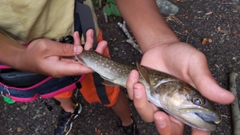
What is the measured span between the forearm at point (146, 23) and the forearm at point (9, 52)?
81 centimetres

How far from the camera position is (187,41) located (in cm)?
360

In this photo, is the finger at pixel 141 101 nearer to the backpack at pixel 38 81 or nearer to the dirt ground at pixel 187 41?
the backpack at pixel 38 81

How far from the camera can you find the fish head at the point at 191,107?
5.46 feet

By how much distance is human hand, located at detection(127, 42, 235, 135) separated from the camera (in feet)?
5.00

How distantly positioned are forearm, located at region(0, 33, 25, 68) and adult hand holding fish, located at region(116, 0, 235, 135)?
77cm

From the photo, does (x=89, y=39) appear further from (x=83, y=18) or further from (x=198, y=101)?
(x=198, y=101)

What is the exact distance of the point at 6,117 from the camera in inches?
129

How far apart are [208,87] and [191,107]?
0.21 m

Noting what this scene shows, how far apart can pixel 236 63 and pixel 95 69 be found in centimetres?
194

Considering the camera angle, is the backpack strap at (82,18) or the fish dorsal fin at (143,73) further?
the backpack strap at (82,18)

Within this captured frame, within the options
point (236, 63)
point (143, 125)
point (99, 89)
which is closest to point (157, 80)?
point (99, 89)

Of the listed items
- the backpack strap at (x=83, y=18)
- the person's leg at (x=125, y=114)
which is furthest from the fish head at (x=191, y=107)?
the person's leg at (x=125, y=114)

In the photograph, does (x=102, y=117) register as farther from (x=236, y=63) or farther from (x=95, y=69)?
(x=236, y=63)

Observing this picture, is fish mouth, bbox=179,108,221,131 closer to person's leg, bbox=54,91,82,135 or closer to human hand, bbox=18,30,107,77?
human hand, bbox=18,30,107,77
